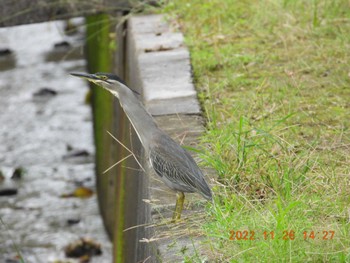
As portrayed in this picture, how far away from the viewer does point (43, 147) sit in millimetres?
9828

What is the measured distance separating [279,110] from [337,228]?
195 centimetres

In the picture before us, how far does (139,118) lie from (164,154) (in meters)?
0.27

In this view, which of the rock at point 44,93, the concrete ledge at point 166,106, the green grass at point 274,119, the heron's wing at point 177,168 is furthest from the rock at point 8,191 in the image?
the heron's wing at point 177,168

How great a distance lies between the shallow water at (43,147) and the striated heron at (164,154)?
262cm

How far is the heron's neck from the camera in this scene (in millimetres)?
4055

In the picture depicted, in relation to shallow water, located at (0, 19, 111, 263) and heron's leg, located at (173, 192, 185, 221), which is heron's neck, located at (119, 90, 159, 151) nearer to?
heron's leg, located at (173, 192, 185, 221)

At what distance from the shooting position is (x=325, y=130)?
5.07 metres

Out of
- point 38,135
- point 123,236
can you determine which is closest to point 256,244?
point 123,236

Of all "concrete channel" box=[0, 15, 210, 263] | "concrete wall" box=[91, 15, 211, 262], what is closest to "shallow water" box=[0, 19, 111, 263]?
"concrete channel" box=[0, 15, 210, 263]

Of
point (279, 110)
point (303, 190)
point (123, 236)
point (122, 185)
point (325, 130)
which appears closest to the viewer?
point (303, 190)

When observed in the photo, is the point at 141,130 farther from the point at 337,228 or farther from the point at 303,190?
the point at 337,228

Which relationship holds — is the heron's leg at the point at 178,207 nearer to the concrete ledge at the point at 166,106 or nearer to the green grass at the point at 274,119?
the concrete ledge at the point at 166,106

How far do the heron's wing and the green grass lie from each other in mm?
139

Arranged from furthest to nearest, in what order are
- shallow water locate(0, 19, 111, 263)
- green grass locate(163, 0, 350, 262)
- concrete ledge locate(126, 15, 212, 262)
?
shallow water locate(0, 19, 111, 263), concrete ledge locate(126, 15, 212, 262), green grass locate(163, 0, 350, 262)
